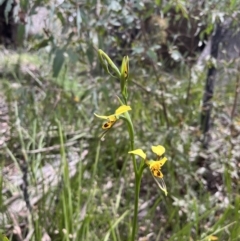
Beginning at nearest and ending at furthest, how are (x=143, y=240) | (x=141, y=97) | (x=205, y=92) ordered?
(x=143, y=240), (x=205, y=92), (x=141, y=97)

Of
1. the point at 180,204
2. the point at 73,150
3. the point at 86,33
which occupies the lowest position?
the point at 73,150

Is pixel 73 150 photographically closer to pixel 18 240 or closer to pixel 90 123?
pixel 90 123

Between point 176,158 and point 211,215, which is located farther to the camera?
point 176,158

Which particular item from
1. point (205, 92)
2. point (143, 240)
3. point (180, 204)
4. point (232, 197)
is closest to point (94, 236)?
point (143, 240)

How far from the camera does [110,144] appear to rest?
6.60ft

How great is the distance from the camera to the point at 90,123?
223 centimetres

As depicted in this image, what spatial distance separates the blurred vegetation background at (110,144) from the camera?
1.41m

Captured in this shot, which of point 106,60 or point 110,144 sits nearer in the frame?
point 106,60

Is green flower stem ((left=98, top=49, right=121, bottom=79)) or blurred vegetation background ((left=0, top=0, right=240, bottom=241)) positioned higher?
green flower stem ((left=98, top=49, right=121, bottom=79))

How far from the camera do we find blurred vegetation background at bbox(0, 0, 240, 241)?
1.41 meters

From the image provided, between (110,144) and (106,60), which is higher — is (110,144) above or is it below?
below

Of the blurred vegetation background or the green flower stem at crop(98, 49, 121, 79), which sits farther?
the blurred vegetation background

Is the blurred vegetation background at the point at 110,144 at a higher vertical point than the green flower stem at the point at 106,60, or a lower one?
lower

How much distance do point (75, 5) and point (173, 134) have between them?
61 centimetres
